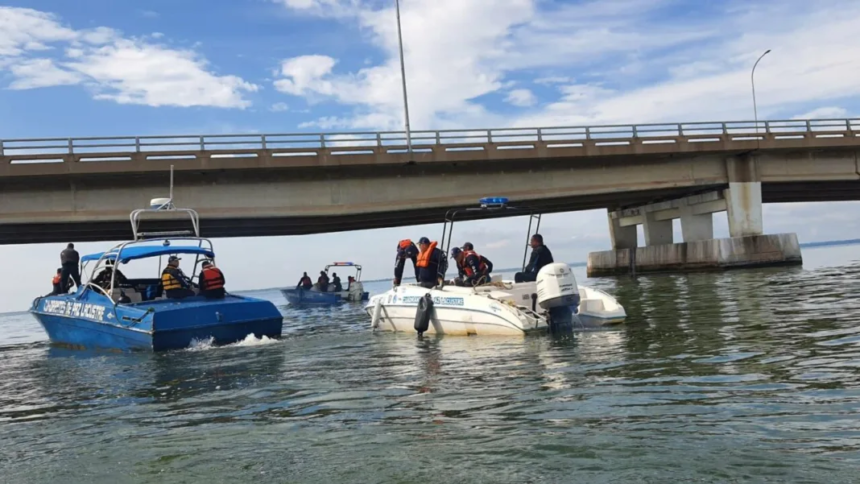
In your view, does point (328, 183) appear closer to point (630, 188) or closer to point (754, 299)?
point (630, 188)

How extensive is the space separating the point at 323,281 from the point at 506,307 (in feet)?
72.5

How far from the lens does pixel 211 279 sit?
579 inches

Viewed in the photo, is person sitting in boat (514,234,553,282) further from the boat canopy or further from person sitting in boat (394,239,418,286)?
the boat canopy

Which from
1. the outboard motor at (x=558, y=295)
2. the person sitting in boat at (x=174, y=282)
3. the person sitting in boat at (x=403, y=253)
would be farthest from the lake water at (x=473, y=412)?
the person sitting in boat at (x=403, y=253)

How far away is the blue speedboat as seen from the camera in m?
13.2

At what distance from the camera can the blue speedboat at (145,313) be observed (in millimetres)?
13227

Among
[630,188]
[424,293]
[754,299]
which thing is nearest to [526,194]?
[630,188]

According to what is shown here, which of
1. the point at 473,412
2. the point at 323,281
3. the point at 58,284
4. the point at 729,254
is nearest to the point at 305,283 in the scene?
the point at 323,281

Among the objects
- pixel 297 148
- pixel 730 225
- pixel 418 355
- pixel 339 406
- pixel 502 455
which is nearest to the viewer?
pixel 502 455

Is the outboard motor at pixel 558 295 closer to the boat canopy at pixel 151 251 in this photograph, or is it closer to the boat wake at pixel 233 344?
the boat wake at pixel 233 344

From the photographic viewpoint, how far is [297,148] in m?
29.3

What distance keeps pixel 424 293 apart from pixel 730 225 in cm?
2794

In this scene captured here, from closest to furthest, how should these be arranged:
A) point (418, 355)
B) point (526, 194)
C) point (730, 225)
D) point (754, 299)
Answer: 1. point (418, 355)
2. point (754, 299)
3. point (526, 194)
4. point (730, 225)

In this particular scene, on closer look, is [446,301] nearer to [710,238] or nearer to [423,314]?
[423,314]
